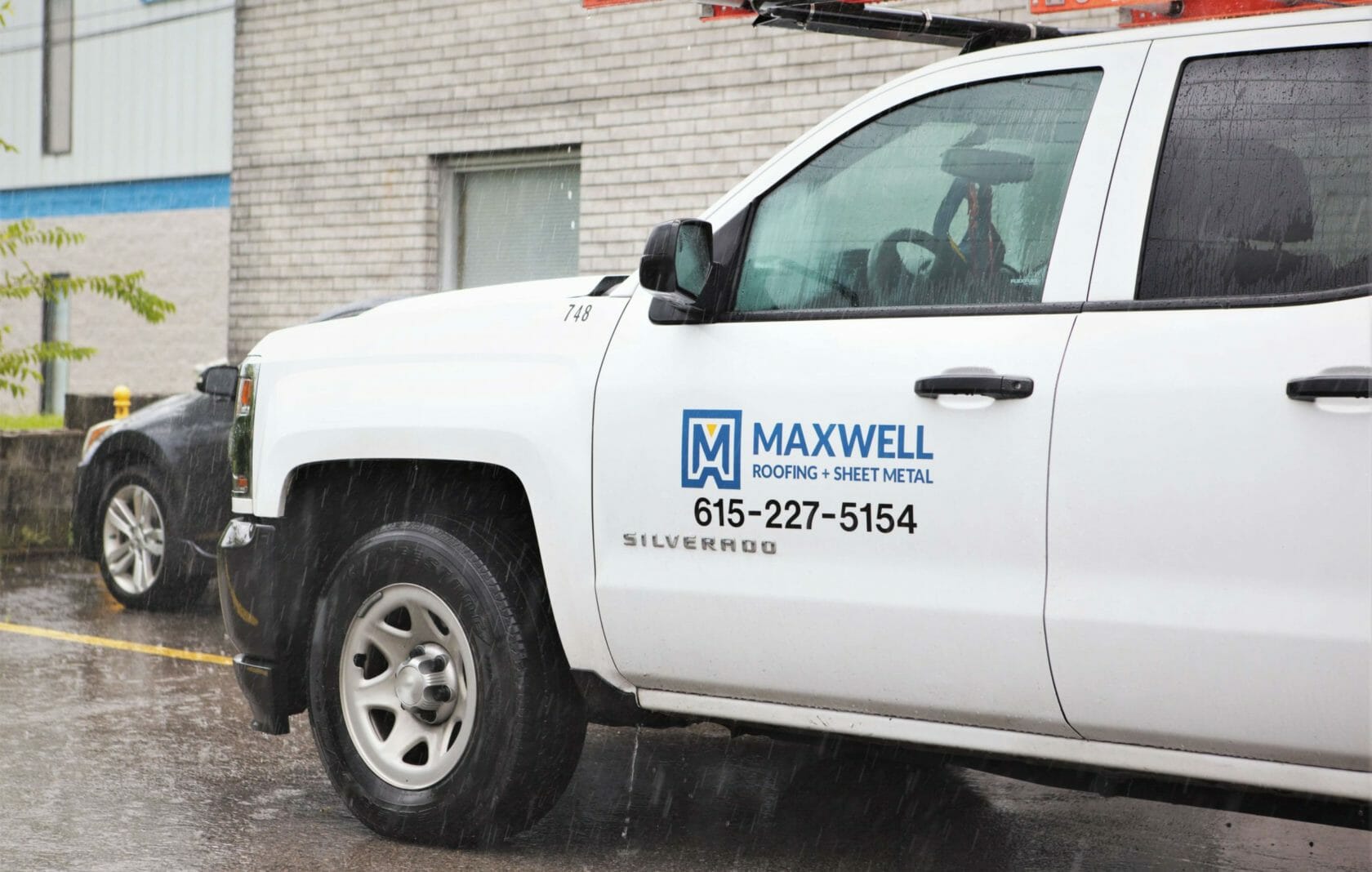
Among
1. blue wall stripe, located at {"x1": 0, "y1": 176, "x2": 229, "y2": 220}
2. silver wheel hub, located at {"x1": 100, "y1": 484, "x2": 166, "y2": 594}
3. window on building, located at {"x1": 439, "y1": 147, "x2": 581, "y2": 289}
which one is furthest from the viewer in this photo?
blue wall stripe, located at {"x1": 0, "y1": 176, "x2": 229, "y2": 220}

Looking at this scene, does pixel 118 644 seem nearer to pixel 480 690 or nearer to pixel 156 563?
pixel 156 563

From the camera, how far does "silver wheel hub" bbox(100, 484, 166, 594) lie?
927 centimetres

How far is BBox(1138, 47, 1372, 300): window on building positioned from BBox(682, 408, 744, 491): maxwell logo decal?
104 centimetres

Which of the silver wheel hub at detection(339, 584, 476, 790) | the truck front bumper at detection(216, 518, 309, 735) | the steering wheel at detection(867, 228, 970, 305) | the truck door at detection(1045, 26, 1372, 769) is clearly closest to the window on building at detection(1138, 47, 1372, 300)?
the truck door at detection(1045, 26, 1372, 769)

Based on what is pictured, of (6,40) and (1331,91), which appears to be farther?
(6,40)

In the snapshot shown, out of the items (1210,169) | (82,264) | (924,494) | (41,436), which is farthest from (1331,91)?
(82,264)

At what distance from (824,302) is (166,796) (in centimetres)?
266

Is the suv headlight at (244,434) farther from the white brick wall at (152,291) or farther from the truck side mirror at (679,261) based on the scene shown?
the white brick wall at (152,291)

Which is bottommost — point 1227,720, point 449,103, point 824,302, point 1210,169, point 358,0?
point 1227,720

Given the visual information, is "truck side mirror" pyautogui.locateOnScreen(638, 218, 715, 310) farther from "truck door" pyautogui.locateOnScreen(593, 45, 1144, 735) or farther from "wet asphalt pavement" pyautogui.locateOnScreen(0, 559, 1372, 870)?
"wet asphalt pavement" pyautogui.locateOnScreen(0, 559, 1372, 870)

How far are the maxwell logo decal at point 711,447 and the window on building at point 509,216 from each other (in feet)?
30.3

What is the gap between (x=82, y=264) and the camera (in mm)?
17750

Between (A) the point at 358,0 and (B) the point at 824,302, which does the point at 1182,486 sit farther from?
(A) the point at 358,0

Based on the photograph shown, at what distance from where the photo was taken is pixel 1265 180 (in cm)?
370
